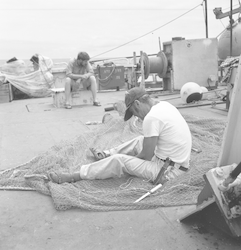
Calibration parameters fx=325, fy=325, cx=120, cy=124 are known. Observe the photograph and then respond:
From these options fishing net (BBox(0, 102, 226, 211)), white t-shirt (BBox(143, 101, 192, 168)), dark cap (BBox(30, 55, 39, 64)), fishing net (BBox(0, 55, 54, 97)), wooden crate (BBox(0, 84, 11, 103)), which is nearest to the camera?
fishing net (BBox(0, 102, 226, 211))

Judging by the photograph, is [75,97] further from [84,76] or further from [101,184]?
[101,184]

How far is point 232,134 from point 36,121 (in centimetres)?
513

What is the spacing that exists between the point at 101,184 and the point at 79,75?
531 cm

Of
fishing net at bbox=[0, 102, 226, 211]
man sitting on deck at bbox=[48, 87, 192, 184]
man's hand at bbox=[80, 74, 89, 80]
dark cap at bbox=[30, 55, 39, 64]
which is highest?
dark cap at bbox=[30, 55, 39, 64]

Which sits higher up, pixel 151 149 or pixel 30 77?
pixel 30 77

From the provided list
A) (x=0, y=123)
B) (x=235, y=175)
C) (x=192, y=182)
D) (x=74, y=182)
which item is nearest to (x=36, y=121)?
(x=0, y=123)

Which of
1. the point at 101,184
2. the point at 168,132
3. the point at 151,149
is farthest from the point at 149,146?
the point at 101,184

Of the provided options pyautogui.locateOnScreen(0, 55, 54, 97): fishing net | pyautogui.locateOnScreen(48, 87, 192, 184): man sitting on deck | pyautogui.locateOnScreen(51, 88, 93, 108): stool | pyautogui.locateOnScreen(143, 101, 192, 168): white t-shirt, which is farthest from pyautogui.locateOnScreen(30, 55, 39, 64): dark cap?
pyautogui.locateOnScreen(143, 101, 192, 168): white t-shirt

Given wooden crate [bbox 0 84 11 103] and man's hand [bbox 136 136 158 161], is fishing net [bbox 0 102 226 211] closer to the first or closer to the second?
man's hand [bbox 136 136 158 161]

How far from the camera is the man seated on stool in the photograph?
7.75 m

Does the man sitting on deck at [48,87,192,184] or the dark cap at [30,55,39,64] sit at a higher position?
the dark cap at [30,55,39,64]

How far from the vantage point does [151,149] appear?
280cm

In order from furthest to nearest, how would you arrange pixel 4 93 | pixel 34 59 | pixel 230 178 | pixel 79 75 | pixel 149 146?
pixel 34 59 < pixel 4 93 < pixel 79 75 < pixel 149 146 < pixel 230 178

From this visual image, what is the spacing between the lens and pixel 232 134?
207 centimetres
